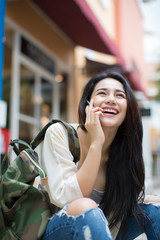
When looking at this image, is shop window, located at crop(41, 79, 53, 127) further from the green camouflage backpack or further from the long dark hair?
the green camouflage backpack

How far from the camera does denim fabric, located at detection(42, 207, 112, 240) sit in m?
1.34

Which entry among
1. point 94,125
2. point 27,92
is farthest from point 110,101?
point 27,92

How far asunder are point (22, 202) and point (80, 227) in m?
0.32

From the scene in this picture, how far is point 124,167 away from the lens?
2070mm

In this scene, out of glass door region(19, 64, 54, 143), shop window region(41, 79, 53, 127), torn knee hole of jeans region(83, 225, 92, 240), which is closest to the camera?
torn knee hole of jeans region(83, 225, 92, 240)

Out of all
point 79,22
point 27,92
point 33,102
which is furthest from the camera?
point 27,92

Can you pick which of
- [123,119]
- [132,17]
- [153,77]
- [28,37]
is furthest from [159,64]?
[123,119]

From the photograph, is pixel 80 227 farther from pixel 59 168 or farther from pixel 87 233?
pixel 59 168

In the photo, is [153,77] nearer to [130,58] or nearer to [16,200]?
[130,58]

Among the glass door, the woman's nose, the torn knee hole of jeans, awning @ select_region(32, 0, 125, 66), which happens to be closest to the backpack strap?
the woman's nose

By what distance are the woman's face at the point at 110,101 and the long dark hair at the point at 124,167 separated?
0.05 metres

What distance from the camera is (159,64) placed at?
66.4 feet

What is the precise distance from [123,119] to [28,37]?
3.23 m

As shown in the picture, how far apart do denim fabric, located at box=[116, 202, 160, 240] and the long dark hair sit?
0.05m
